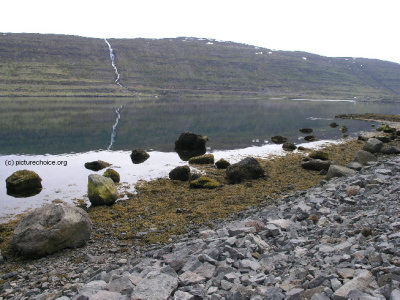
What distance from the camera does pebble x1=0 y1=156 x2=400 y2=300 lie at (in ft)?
19.7

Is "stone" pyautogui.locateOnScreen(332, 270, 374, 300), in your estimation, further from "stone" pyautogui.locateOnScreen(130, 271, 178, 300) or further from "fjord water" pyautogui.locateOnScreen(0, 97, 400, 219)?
"fjord water" pyautogui.locateOnScreen(0, 97, 400, 219)

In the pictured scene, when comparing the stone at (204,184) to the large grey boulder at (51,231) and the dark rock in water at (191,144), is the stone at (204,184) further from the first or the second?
the dark rock in water at (191,144)

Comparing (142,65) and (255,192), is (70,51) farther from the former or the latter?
(255,192)

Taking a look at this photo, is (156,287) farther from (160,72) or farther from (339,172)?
(160,72)

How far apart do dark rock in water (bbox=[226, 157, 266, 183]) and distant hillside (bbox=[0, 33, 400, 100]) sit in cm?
9136

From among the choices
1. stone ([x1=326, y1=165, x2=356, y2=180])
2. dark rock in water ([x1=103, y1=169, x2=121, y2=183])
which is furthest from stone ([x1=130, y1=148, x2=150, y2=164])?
stone ([x1=326, y1=165, x2=356, y2=180])

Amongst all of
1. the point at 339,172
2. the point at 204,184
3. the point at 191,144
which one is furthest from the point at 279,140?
the point at 204,184

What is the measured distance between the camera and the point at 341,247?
740cm

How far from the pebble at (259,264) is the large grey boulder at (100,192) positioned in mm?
4270

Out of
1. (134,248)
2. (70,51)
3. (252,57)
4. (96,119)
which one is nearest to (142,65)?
(70,51)

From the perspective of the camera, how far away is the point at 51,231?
10.6 meters

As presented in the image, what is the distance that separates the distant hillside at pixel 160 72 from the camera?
363 ft

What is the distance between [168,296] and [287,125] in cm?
5021

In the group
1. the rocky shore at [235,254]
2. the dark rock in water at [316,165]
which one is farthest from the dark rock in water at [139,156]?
the dark rock in water at [316,165]
